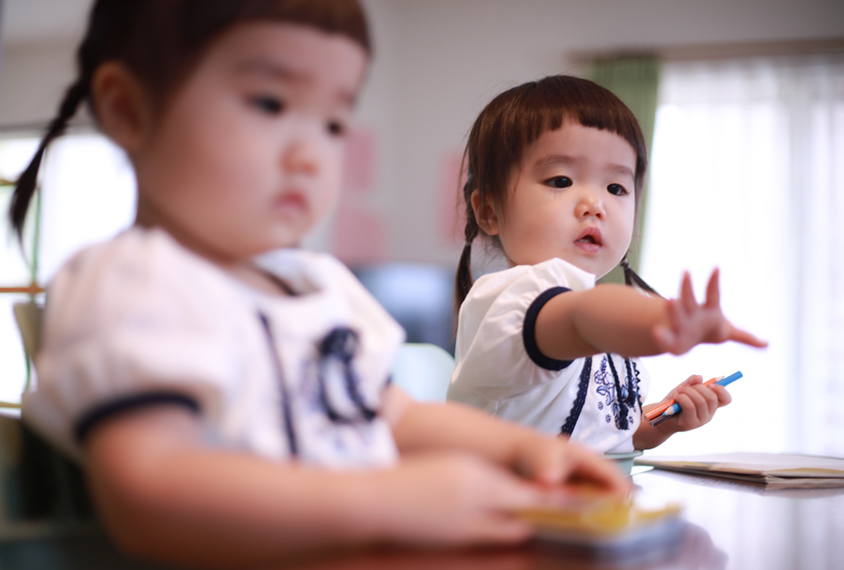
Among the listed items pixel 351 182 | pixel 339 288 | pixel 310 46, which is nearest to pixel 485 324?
pixel 339 288

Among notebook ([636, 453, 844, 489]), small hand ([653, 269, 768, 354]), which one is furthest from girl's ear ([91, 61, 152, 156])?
notebook ([636, 453, 844, 489])

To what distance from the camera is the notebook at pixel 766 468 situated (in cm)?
73

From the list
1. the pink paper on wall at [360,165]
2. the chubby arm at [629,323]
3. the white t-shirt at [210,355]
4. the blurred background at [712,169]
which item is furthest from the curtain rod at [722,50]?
the white t-shirt at [210,355]

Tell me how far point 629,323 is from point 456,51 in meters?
4.13

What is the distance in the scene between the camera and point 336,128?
0.43m

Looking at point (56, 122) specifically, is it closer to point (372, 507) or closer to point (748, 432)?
point (372, 507)

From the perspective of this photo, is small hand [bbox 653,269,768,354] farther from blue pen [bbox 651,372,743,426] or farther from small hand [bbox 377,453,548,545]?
blue pen [bbox 651,372,743,426]

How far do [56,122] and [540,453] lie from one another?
0.36 m

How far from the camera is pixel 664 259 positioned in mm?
3914

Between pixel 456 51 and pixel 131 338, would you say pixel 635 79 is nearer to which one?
pixel 456 51

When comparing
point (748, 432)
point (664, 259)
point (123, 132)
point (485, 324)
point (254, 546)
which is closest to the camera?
point (254, 546)

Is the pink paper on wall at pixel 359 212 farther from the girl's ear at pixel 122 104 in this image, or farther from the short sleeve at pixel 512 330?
the girl's ear at pixel 122 104

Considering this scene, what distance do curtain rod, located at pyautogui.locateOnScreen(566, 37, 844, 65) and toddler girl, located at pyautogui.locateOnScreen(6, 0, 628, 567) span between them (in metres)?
3.88

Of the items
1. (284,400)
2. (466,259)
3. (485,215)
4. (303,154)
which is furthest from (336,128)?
(466,259)
